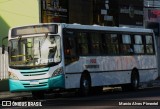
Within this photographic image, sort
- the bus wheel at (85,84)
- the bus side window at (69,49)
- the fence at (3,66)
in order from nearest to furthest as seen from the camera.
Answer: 1. the bus side window at (69,49)
2. the bus wheel at (85,84)
3. the fence at (3,66)

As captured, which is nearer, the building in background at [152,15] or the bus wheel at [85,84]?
the bus wheel at [85,84]

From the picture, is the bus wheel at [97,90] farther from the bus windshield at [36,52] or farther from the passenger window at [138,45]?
the bus windshield at [36,52]

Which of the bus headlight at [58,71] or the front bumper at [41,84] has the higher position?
the bus headlight at [58,71]

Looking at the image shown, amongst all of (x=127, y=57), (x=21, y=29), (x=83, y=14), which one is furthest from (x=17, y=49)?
(x=83, y=14)

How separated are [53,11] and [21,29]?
11.5 metres

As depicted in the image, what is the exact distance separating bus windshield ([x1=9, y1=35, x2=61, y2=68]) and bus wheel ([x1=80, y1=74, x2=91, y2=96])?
6.94 ft

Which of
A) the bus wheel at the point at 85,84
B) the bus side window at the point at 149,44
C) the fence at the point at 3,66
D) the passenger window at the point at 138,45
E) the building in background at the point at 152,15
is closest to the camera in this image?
the bus wheel at the point at 85,84

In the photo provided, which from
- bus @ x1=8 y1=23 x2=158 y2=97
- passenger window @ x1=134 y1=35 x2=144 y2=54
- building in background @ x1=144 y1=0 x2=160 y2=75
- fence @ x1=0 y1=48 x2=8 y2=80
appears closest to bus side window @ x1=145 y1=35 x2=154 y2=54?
passenger window @ x1=134 y1=35 x2=144 y2=54

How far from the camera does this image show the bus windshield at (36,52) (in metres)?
24.6

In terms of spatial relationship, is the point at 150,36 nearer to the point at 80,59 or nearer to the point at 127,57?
the point at 127,57

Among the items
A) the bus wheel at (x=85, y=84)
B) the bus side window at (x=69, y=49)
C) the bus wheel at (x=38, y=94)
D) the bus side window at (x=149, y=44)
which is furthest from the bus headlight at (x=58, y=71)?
the bus side window at (x=149, y=44)

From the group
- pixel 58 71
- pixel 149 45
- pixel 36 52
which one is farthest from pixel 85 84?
pixel 149 45

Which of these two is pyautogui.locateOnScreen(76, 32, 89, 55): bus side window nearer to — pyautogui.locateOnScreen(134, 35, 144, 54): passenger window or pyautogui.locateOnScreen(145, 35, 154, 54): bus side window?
pyautogui.locateOnScreen(134, 35, 144, 54): passenger window

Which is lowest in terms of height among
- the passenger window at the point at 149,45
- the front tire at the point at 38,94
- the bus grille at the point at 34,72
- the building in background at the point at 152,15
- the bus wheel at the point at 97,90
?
the bus wheel at the point at 97,90
